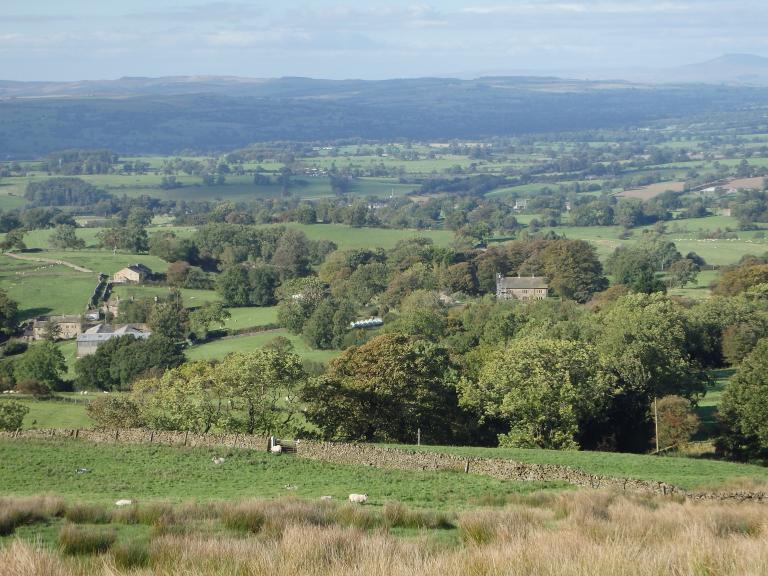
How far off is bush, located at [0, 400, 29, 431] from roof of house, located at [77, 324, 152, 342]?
34.9 meters

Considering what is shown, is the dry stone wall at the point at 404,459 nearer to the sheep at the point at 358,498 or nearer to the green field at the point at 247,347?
the sheep at the point at 358,498

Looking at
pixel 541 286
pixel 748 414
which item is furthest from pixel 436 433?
pixel 541 286

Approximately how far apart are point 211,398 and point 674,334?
73.8ft

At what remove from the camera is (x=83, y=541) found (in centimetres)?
1221

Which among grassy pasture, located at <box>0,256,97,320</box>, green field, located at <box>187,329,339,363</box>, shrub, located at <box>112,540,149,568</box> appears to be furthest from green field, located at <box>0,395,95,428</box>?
grassy pasture, located at <box>0,256,97,320</box>

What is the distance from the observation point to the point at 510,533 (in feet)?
38.9

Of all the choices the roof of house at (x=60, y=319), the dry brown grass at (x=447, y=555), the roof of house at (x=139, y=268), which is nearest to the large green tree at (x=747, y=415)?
the dry brown grass at (x=447, y=555)

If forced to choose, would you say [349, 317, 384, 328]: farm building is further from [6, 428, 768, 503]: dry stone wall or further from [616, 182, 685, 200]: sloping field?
[616, 182, 685, 200]: sloping field

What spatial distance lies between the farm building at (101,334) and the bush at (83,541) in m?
57.2

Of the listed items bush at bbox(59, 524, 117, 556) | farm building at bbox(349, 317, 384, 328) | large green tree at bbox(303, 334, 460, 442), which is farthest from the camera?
farm building at bbox(349, 317, 384, 328)

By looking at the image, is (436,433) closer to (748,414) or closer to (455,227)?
(748,414)

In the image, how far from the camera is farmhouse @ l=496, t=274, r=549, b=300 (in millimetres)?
87750

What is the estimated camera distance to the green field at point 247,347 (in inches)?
2576

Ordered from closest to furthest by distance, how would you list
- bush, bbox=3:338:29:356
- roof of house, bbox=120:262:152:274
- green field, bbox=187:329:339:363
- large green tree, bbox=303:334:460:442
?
large green tree, bbox=303:334:460:442, green field, bbox=187:329:339:363, bush, bbox=3:338:29:356, roof of house, bbox=120:262:152:274
